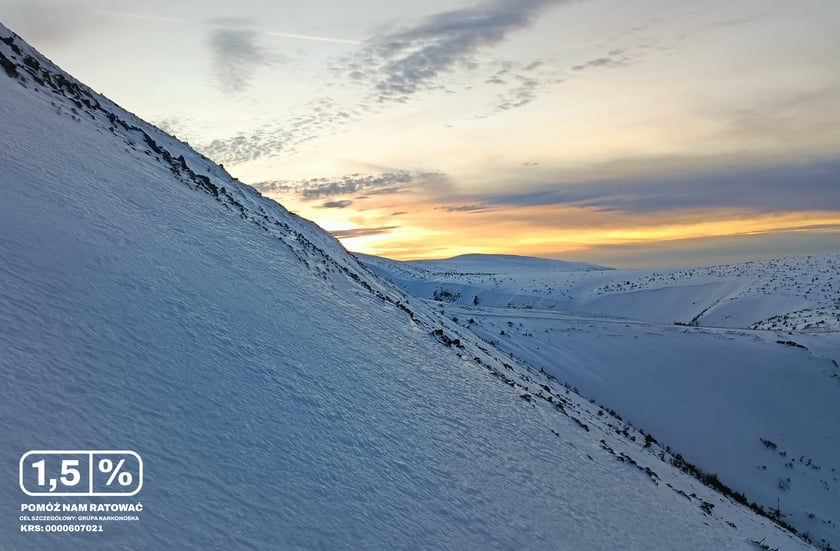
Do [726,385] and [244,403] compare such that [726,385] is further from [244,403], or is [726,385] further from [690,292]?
[690,292]

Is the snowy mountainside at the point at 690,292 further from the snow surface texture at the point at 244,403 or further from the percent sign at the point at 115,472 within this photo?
the percent sign at the point at 115,472

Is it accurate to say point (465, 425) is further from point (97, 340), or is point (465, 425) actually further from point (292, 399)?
point (97, 340)

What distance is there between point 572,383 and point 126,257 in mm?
17347

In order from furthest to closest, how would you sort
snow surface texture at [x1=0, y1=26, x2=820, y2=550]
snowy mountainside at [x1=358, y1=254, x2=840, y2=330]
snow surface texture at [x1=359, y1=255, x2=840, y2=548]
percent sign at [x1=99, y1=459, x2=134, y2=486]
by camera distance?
snowy mountainside at [x1=358, y1=254, x2=840, y2=330] < snow surface texture at [x1=359, y1=255, x2=840, y2=548] < snow surface texture at [x1=0, y1=26, x2=820, y2=550] < percent sign at [x1=99, y1=459, x2=134, y2=486]

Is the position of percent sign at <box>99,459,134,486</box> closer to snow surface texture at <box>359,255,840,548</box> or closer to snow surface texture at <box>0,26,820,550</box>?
snow surface texture at <box>0,26,820,550</box>

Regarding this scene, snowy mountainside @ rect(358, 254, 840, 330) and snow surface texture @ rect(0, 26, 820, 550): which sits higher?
snow surface texture @ rect(0, 26, 820, 550)

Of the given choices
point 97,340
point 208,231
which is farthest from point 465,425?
point 208,231

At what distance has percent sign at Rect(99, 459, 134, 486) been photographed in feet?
13.3

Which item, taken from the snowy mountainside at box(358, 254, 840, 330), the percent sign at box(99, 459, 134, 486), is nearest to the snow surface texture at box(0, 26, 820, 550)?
the percent sign at box(99, 459, 134, 486)

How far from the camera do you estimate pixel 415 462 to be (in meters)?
6.17

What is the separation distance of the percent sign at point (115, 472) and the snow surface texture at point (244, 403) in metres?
0.14

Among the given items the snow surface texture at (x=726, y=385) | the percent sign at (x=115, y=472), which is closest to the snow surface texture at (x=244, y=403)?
the percent sign at (x=115, y=472)

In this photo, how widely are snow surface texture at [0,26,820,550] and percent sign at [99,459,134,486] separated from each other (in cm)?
14

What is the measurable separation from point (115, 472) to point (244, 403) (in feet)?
5.47
